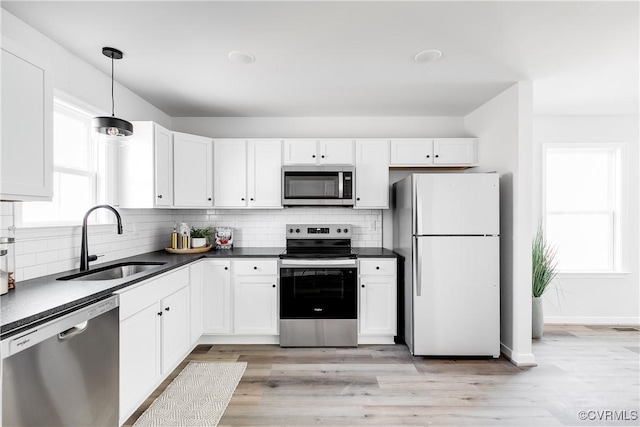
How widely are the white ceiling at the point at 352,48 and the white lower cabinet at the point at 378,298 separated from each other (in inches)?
65.7

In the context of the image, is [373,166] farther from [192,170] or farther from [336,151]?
[192,170]

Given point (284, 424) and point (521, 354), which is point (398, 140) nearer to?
point (521, 354)

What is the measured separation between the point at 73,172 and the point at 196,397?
187cm

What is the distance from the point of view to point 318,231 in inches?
146

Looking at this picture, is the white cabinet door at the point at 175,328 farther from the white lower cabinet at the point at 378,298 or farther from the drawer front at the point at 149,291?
the white lower cabinet at the point at 378,298

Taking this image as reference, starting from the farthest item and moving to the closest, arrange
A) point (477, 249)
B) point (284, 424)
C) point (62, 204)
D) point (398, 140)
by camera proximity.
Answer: point (398, 140) → point (477, 249) → point (62, 204) → point (284, 424)

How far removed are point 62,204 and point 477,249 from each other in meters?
3.32

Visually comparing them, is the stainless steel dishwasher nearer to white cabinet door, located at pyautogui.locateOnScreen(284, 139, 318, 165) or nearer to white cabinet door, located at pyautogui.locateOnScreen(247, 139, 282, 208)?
white cabinet door, located at pyautogui.locateOnScreen(247, 139, 282, 208)

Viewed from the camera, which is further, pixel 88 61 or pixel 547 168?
pixel 547 168

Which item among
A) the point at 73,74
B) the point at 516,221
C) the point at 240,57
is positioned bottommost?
the point at 516,221

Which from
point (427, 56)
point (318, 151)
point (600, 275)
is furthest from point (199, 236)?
point (600, 275)

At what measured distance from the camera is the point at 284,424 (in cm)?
200

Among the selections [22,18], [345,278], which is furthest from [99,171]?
[345,278]

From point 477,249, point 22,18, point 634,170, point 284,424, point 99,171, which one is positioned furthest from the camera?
point 634,170
